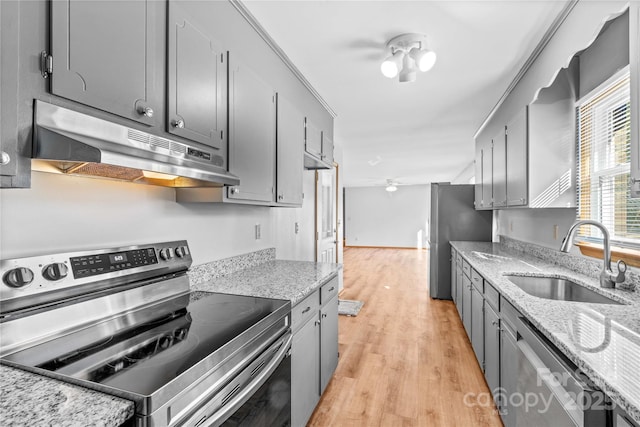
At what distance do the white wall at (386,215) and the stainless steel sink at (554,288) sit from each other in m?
8.90

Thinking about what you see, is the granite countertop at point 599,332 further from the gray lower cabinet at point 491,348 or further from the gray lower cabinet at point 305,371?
the gray lower cabinet at point 305,371

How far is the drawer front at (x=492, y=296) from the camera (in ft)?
6.39

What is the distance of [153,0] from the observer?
3.92 feet

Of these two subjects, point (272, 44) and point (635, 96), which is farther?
point (272, 44)

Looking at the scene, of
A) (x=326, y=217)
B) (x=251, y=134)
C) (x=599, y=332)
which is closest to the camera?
(x=599, y=332)

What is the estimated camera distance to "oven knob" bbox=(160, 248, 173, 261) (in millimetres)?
1499

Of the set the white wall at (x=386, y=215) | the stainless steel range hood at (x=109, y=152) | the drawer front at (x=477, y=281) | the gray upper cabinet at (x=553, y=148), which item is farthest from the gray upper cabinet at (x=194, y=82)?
the white wall at (x=386, y=215)

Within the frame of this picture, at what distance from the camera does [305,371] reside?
1774 millimetres

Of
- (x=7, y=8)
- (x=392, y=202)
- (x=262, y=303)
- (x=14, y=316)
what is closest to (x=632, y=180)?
(x=262, y=303)

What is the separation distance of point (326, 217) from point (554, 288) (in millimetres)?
2837

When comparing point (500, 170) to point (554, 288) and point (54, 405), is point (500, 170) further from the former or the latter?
point (54, 405)

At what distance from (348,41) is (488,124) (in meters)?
2.44

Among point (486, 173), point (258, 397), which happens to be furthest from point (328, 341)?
point (486, 173)

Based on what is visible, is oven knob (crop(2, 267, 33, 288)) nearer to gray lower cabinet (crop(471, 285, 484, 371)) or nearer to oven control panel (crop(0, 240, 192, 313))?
oven control panel (crop(0, 240, 192, 313))
